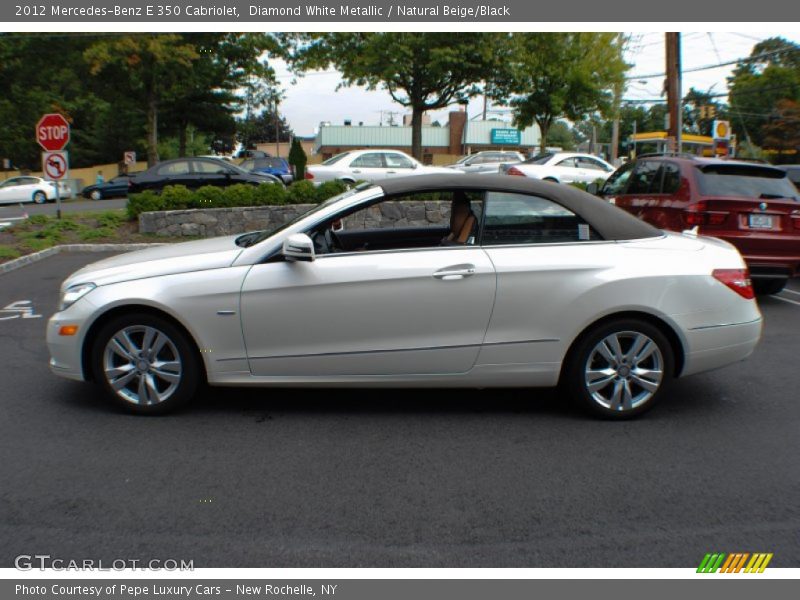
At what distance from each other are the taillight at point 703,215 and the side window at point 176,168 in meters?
15.3

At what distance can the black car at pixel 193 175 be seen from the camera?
20.4 m

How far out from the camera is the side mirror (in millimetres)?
4707

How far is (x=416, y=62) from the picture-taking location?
1062 inches

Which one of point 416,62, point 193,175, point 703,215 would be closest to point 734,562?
point 703,215

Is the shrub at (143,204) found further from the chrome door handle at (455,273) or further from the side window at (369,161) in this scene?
the chrome door handle at (455,273)

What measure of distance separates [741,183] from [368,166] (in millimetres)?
12125

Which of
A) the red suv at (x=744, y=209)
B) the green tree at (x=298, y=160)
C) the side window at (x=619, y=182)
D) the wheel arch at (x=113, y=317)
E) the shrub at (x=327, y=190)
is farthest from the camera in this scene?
the green tree at (x=298, y=160)

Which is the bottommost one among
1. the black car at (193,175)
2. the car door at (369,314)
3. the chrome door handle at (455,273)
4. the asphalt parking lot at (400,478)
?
the asphalt parking lot at (400,478)

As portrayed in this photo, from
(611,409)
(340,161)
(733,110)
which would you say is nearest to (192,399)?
(611,409)

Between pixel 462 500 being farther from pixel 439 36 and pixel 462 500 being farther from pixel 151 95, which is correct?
pixel 151 95

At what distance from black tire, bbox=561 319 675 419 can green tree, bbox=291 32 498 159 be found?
22552 mm

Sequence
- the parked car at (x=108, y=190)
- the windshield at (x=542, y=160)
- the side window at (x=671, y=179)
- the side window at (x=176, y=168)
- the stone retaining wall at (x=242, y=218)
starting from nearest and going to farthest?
the side window at (x=671, y=179), the stone retaining wall at (x=242, y=218), the side window at (x=176, y=168), the windshield at (x=542, y=160), the parked car at (x=108, y=190)

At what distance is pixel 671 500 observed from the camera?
12.6 feet

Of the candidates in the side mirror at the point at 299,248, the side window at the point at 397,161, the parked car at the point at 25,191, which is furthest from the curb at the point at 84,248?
the parked car at the point at 25,191
